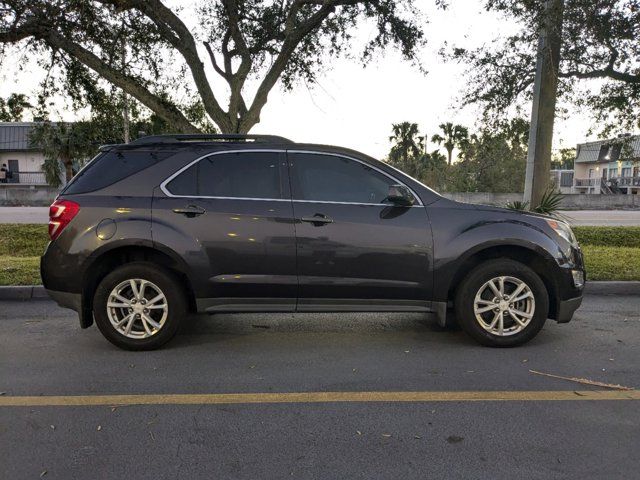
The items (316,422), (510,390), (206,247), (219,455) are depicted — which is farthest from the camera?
(206,247)

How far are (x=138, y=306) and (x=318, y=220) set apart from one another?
69.2 inches

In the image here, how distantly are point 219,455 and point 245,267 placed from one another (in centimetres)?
195

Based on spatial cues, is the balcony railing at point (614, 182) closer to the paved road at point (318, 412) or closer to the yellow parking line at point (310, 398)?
the paved road at point (318, 412)

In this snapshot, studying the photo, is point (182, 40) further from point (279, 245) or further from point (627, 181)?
point (627, 181)

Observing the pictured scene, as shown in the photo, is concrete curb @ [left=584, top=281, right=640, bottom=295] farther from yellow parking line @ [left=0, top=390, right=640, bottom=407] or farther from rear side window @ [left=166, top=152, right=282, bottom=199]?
rear side window @ [left=166, top=152, right=282, bottom=199]

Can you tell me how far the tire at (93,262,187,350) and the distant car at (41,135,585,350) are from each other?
11 millimetres

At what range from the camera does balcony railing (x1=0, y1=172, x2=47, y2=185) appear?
139ft

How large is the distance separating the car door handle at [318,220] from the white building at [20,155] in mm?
44003

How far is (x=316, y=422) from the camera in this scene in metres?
3.24

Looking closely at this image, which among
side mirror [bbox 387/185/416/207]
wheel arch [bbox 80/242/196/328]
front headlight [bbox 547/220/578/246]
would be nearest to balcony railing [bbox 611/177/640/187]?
front headlight [bbox 547/220/578/246]

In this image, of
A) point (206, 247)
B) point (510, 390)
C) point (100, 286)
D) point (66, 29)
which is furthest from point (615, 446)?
point (66, 29)

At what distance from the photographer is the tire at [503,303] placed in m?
4.66

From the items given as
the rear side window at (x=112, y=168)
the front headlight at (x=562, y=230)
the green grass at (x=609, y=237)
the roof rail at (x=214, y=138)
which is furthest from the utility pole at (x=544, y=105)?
the rear side window at (x=112, y=168)

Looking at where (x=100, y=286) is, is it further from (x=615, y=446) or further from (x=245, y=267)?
(x=615, y=446)
